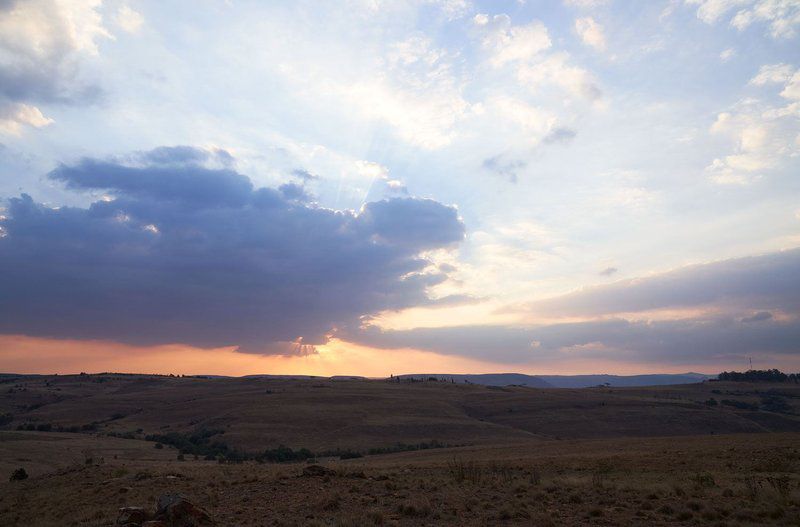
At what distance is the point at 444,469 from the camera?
86.5ft

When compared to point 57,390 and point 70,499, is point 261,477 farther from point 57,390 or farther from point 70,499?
point 57,390

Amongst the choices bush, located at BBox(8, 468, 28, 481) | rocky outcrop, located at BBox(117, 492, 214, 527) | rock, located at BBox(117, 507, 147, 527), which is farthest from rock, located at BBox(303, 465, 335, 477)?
bush, located at BBox(8, 468, 28, 481)

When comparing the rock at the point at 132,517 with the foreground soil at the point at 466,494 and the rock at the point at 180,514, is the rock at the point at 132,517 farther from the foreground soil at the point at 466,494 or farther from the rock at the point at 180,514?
the foreground soil at the point at 466,494

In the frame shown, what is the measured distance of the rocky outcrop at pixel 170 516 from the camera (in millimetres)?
14258

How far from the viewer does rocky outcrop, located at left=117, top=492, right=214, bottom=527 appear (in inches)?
561

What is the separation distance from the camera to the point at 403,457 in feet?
140

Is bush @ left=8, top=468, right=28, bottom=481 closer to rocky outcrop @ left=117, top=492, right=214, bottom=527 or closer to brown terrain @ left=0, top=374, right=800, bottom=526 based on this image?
brown terrain @ left=0, top=374, right=800, bottom=526

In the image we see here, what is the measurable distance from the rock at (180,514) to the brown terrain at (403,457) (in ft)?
0.38

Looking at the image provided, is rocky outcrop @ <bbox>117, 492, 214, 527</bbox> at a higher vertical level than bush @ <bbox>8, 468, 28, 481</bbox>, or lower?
higher

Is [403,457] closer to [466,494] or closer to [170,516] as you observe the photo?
[466,494]

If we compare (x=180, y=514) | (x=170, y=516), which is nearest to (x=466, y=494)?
(x=180, y=514)

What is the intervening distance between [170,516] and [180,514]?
281 mm

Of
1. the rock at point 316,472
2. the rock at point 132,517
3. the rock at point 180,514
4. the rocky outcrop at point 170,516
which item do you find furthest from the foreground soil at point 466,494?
the rock at point 132,517

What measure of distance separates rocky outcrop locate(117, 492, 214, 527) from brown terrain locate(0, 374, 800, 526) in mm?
156
